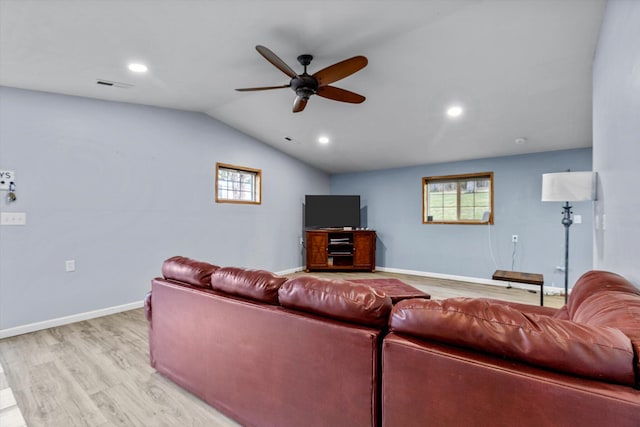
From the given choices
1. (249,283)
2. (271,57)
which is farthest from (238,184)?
(249,283)

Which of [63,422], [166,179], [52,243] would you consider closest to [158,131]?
[166,179]

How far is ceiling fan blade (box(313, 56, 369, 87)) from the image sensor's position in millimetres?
2387

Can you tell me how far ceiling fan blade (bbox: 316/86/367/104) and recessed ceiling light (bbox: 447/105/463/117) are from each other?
1.48 m

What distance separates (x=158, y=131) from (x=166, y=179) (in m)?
0.65

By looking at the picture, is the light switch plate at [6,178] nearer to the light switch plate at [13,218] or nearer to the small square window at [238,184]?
the light switch plate at [13,218]

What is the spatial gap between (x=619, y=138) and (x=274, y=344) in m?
2.33

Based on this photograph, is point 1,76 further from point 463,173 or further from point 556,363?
point 463,173

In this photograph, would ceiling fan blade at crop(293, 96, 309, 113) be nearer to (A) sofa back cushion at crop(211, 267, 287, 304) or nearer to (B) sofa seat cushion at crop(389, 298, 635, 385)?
(A) sofa back cushion at crop(211, 267, 287, 304)

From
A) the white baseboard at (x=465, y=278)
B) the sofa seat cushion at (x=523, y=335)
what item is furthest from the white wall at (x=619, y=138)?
the white baseboard at (x=465, y=278)

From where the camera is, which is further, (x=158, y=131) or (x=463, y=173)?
(x=463, y=173)

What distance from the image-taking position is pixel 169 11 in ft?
6.96

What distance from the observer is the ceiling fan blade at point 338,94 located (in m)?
2.87

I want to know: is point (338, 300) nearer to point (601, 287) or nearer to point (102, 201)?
point (601, 287)

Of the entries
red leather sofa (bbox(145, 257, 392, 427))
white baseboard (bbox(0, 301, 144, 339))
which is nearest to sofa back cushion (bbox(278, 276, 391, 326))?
red leather sofa (bbox(145, 257, 392, 427))
